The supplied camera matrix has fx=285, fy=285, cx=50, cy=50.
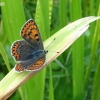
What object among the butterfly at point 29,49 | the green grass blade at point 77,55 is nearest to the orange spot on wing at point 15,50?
the butterfly at point 29,49

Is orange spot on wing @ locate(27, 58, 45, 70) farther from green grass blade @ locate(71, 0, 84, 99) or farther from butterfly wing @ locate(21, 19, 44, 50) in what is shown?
green grass blade @ locate(71, 0, 84, 99)

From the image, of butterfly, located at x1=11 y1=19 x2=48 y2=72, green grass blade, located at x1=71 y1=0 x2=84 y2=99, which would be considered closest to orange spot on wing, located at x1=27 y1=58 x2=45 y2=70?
butterfly, located at x1=11 y1=19 x2=48 y2=72

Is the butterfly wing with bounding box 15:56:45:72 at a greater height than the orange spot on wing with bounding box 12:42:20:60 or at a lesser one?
lesser

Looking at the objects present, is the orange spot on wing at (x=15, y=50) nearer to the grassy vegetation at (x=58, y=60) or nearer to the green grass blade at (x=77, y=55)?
the grassy vegetation at (x=58, y=60)

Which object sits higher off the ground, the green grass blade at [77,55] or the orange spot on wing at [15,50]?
the orange spot on wing at [15,50]

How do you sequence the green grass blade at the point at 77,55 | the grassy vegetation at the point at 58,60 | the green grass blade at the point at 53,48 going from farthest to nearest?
the green grass blade at the point at 77,55 < the grassy vegetation at the point at 58,60 < the green grass blade at the point at 53,48

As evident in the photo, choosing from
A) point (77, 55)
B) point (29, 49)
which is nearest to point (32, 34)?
point (29, 49)

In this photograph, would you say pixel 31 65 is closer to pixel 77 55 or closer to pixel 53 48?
Result: pixel 53 48
